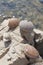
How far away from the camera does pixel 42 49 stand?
35.4ft

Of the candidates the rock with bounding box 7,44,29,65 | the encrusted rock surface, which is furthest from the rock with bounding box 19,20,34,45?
the rock with bounding box 7,44,29,65

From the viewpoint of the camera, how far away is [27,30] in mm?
9180

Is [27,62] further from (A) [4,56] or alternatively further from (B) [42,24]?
(B) [42,24]

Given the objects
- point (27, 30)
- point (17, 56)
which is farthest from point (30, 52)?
point (27, 30)

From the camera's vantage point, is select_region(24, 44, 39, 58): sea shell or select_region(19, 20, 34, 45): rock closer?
select_region(24, 44, 39, 58): sea shell

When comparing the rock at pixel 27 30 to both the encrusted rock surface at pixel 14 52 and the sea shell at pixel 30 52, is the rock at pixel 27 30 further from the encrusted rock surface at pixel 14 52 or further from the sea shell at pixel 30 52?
the sea shell at pixel 30 52

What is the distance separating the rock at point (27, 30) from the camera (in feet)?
29.5

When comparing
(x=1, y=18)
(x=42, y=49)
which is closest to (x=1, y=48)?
(x=42, y=49)

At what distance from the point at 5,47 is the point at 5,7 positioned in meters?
25.3

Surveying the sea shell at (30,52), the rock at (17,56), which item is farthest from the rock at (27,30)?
the sea shell at (30,52)

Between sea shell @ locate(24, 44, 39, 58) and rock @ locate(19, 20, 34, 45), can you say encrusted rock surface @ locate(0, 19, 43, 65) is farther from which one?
rock @ locate(19, 20, 34, 45)

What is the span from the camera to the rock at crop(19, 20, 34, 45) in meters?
9.00

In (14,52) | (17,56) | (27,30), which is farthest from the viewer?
(27,30)

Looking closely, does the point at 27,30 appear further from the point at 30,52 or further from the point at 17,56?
the point at 17,56
